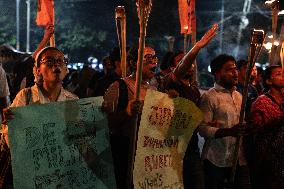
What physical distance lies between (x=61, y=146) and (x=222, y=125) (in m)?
1.71

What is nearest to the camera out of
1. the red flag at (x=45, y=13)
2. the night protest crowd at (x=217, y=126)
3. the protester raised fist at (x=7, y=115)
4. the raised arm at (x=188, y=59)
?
the protester raised fist at (x=7, y=115)

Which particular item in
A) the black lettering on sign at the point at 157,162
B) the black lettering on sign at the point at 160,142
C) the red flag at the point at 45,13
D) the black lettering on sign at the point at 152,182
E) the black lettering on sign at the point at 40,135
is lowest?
the black lettering on sign at the point at 152,182

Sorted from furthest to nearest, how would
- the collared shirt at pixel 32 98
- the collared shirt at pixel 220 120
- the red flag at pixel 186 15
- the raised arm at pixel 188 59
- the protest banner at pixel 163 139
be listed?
the red flag at pixel 186 15
the collared shirt at pixel 220 120
the raised arm at pixel 188 59
the protest banner at pixel 163 139
the collared shirt at pixel 32 98

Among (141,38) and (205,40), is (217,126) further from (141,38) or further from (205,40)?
(141,38)

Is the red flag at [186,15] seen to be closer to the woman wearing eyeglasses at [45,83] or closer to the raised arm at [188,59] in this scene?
the raised arm at [188,59]

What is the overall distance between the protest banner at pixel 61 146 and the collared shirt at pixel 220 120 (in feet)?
3.86

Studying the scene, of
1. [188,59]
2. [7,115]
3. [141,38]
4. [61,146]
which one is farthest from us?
[188,59]

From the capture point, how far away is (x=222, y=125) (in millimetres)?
5020

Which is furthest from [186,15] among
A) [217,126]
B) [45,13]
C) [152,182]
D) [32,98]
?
[32,98]

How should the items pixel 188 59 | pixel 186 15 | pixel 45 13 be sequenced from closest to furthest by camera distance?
pixel 188 59 < pixel 45 13 < pixel 186 15

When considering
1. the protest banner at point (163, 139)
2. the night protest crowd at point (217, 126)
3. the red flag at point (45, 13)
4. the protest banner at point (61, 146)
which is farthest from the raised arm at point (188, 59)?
the red flag at point (45, 13)

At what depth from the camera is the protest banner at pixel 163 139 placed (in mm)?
4426

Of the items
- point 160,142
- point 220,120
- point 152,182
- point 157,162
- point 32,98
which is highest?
point 32,98

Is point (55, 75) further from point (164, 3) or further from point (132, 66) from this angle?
point (164, 3)
